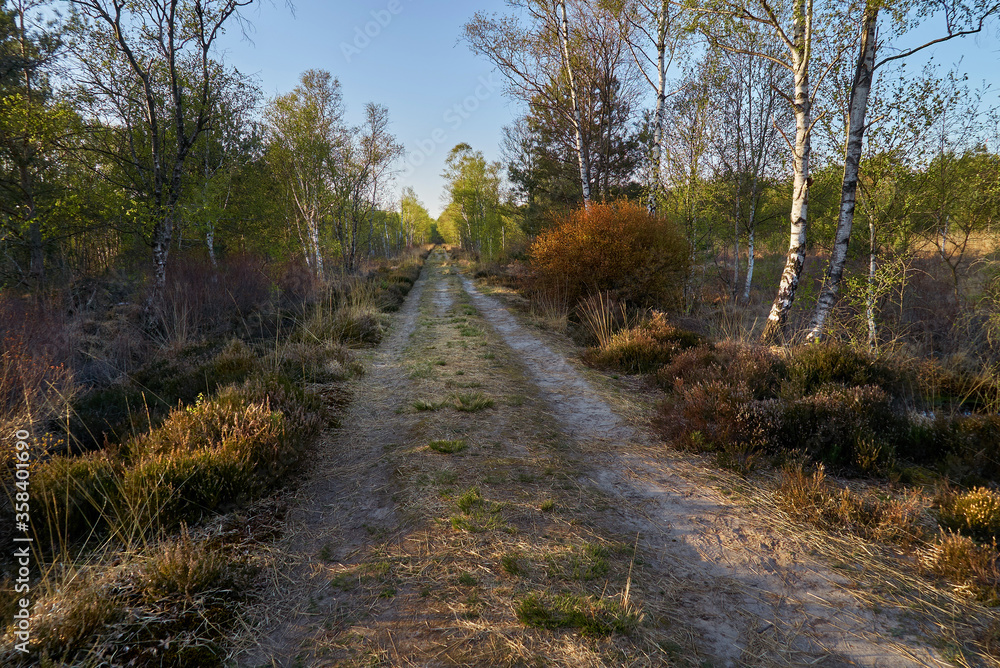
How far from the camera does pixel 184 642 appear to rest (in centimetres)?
210

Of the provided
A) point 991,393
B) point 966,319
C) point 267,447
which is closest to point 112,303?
point 267,447

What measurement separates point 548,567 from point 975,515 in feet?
10.2

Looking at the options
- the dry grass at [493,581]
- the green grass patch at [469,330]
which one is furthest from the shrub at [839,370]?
the green grass patch at [469,330]

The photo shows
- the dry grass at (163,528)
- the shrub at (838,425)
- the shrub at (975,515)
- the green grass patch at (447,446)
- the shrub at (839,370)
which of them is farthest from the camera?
the shrub at (839,370)

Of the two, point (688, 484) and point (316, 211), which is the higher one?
point (316, 211)

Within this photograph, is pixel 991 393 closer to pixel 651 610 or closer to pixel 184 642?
pixel 651 610

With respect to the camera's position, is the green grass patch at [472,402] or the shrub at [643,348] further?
the shrub at [643,348]

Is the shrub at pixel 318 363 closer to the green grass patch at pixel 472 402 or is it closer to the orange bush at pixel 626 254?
the green grass patch at pixel 472 402

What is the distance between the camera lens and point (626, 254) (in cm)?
1034

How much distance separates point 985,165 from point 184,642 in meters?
17.3

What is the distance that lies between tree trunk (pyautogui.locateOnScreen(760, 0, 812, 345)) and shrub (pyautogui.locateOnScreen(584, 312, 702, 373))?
139 centimetres

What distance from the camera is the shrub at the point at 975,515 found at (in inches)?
115

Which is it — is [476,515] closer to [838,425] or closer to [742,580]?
[742,580]

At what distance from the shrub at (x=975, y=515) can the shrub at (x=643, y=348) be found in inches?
166
